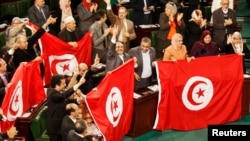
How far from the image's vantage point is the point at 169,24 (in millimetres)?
11430

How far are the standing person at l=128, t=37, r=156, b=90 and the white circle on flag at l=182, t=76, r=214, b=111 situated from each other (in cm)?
60

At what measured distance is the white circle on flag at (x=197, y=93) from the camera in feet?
31.9

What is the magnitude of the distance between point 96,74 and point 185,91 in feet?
4.48

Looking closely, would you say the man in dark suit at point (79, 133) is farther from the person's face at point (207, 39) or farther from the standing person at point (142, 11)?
the standing person at point (142, 11)

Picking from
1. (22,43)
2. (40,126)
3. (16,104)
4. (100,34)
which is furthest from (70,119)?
(100,34)

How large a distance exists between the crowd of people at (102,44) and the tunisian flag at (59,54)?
0.11 metres

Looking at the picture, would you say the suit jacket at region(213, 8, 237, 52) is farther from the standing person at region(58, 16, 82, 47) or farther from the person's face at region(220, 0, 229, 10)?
the standing person at region(58, 16, 82, 47)

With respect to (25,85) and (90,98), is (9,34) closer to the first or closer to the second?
(25,85)

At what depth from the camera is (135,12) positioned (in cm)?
1236

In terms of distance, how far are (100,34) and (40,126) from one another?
2.65 meters

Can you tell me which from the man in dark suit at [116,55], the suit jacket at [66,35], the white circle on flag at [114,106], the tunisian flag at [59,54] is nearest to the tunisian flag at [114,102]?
the white circle on flag at [114,106]

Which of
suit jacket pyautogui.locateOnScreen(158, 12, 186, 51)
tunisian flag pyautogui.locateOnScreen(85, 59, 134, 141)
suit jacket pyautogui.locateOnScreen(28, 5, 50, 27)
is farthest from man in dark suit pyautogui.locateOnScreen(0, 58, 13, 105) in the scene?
suit jacket pyautogui.locateOnScreen(158, 12, 186, 51)

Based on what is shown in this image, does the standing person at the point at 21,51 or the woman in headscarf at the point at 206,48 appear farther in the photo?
the woman in headscarf at the point at 206,48

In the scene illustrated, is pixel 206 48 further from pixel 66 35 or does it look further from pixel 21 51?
pixel 21 51
